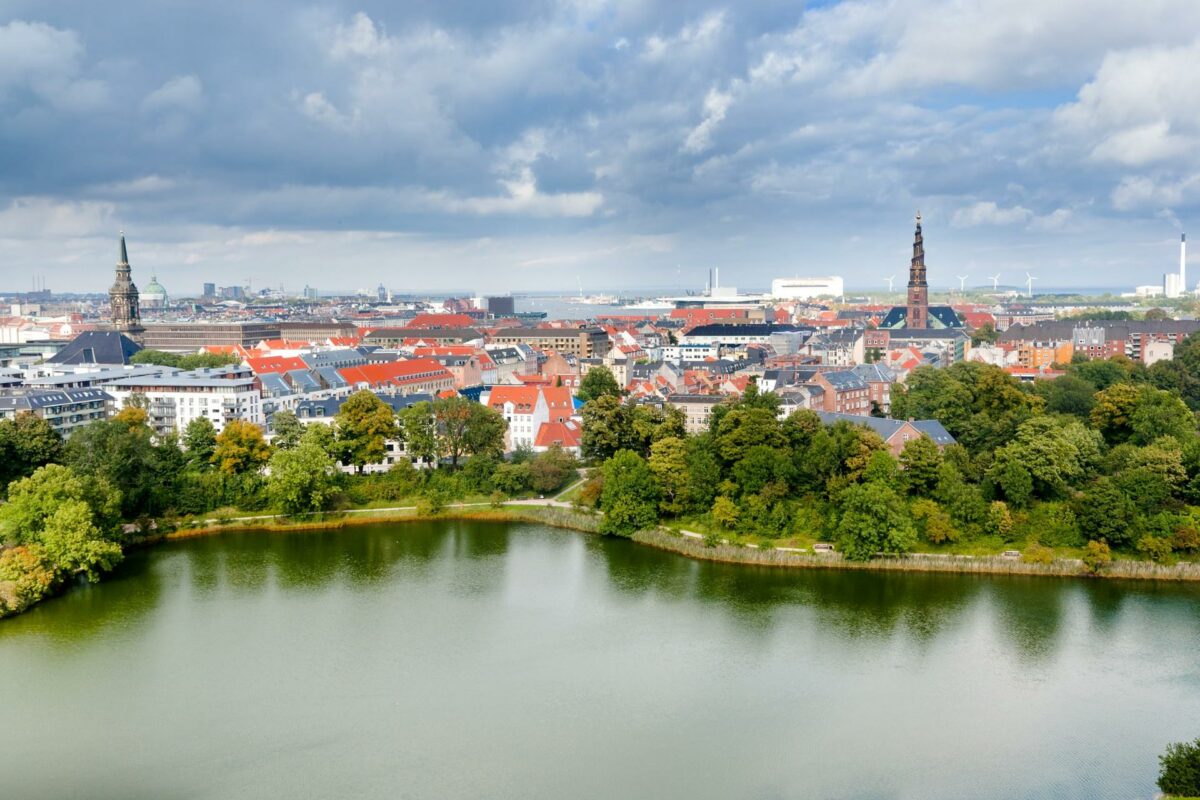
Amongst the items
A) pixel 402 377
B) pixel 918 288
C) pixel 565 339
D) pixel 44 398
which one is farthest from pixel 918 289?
pixel 44 398

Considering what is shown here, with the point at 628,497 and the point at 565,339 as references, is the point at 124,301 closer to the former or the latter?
the point at 565,339

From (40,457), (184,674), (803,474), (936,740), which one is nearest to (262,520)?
(40,457)

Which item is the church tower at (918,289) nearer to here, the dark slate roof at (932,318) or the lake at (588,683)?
the dark slate roof at (932,318)

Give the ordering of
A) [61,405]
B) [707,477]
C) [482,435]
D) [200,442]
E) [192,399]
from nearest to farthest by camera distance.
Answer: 1. [707,477]
2. [200,442]
3. [482,435]
4. [61,405]
5. [192,399]

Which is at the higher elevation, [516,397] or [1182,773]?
[516,397]

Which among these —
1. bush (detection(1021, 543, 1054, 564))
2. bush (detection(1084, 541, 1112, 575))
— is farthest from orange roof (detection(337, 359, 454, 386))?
bush (detection(1084, 541, 1112, 575))

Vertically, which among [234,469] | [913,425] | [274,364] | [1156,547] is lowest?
[1156,547]

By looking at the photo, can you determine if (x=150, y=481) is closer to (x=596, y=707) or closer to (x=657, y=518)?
(x=657, y=518)
